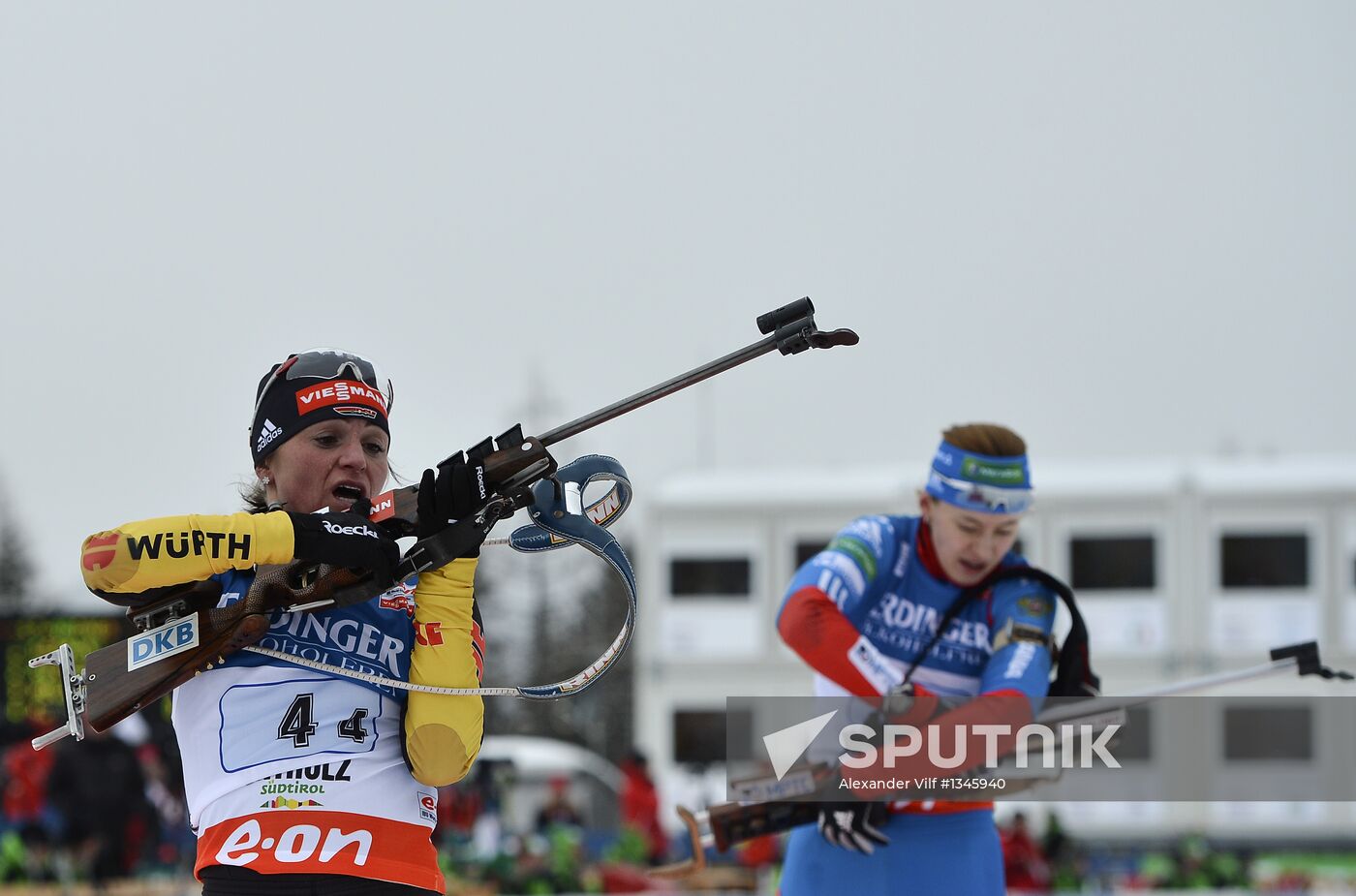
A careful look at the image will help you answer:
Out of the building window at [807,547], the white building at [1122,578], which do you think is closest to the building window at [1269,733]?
the white building at [1122,578]

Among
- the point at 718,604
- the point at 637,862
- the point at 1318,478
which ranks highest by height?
the point at 1318,478

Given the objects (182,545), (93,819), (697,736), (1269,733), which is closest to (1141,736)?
(1269,733)

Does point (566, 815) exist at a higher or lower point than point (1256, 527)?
lower

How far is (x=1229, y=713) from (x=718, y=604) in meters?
6.77

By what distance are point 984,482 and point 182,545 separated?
7.68ft

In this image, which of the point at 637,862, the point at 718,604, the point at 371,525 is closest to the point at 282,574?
the point at 371,525

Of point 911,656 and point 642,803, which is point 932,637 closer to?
point 911,656

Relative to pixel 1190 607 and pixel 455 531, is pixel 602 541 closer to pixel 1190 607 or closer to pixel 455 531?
pixel 455 531

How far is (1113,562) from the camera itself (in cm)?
2111

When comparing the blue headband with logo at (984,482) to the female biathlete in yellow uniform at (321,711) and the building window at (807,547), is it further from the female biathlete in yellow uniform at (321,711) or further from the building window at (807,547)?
the building window at (807,547)

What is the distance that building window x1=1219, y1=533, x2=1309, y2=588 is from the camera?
67.9 feet

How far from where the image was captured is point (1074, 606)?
4410 mm

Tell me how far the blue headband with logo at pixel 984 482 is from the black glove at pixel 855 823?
2.78 ft

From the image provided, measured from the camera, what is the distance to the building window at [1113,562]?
21.1 m
